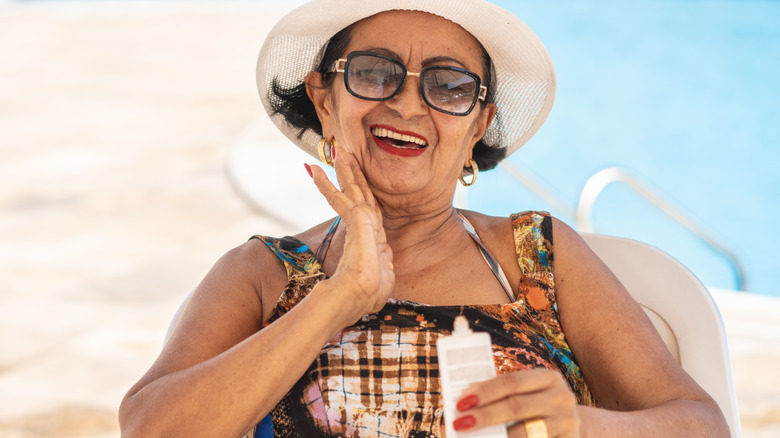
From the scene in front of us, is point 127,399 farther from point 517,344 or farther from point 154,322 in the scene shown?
point 154,322

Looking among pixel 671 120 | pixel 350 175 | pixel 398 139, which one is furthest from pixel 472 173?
pixel 671 120

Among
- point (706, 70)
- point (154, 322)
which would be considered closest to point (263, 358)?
point (154, 322)

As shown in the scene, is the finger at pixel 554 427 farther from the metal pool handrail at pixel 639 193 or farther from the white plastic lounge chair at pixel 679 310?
the metal pool handrail at pixel 639 193

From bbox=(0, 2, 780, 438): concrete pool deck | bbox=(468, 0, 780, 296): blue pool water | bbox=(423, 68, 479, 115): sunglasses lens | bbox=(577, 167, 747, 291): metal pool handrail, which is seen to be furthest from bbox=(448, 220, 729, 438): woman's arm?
bbox=(468, 0, 780, 296): blue pool water

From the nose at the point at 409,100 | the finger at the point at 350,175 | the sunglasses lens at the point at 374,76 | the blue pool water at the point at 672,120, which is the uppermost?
the blue pool water at the point at 672,120

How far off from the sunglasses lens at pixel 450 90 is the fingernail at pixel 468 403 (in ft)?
2.93

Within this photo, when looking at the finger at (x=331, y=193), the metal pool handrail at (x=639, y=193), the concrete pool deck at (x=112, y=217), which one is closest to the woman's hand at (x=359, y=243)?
the finger at (x=331, y=193)

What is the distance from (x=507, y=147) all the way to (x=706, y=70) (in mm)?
10645

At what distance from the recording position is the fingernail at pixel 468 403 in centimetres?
131

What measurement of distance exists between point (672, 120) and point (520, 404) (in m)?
10.5

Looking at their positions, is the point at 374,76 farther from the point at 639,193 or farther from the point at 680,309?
the point at 639,193

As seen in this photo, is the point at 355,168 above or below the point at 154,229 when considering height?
below

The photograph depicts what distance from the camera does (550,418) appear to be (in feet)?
4.77

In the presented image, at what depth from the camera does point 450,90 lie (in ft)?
6.61
